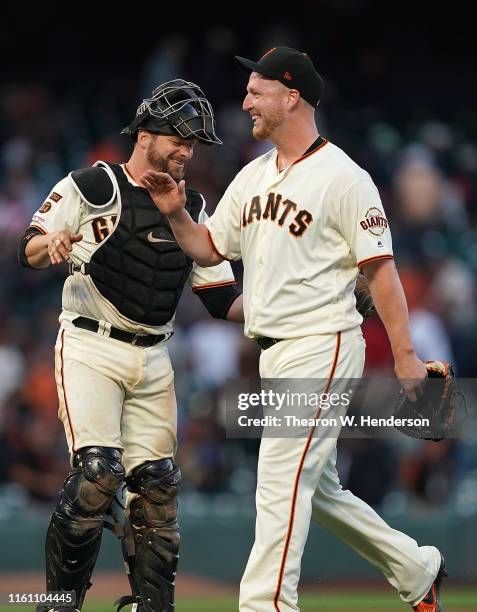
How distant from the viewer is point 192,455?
9.54 meters

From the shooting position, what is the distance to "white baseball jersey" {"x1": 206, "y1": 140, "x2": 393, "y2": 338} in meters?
4.95

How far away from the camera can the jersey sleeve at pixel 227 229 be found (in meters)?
5.30

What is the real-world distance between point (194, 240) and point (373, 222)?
78cm

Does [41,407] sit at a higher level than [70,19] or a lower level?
lower

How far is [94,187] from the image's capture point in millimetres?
5500

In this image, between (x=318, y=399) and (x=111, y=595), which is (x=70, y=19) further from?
(x=318, y=399)

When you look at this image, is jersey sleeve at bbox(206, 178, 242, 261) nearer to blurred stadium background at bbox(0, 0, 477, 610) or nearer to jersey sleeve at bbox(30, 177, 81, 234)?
jersey sleeve at bbox(30, 177, 81, 234)

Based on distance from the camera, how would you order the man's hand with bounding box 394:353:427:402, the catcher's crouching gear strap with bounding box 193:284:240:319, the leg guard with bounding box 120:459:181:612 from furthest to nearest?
the catcher's crouching gear strap with bounding box 193:284:240:319 < the leg guard with bounding box 120:459:181:612 < the man's hand with bounding box 394:353:427:402

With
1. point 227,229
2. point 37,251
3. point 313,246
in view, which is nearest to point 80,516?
point 37,251

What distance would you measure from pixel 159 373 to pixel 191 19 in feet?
32.3

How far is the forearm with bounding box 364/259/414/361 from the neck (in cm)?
57

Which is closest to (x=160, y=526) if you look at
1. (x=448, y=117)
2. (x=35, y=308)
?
(x=35, y=308)

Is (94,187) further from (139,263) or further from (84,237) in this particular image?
(139,263)

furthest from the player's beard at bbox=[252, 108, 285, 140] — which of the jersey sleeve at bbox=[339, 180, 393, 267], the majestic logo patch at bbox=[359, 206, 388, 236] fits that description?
the majestic logo patch at bbox=[359, 206, 388, 236]
